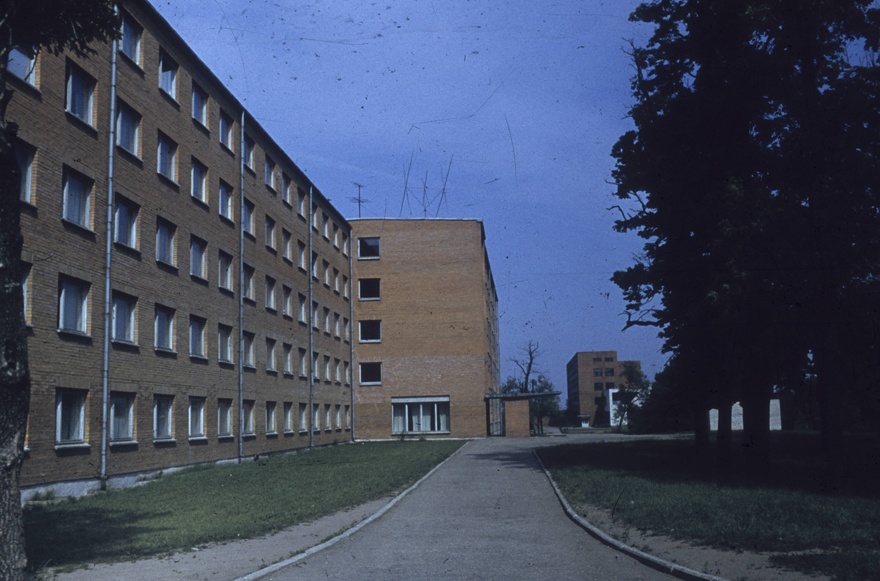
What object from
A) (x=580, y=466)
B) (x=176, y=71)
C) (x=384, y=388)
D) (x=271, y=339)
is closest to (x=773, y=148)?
(x=580, y=466)

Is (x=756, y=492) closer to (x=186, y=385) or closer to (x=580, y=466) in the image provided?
(x=580, y=466)

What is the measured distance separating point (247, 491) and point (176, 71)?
15949 mm

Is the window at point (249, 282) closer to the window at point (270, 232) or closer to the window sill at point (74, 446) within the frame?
the window at point (270, 232)

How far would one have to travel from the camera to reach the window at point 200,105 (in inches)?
1252

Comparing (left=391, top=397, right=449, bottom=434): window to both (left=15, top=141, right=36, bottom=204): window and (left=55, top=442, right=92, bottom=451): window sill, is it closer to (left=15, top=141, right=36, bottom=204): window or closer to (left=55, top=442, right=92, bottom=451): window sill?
(left=55, top=442, right=92, bottom=451): window sill

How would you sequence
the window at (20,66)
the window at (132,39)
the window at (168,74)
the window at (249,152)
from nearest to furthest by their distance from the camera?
the window at (20,66) < the window at (132,39) < the window at (168,74) < the window at (249,152)

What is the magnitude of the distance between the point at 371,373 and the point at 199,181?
30.0 meters

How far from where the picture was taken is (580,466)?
25.3 meters

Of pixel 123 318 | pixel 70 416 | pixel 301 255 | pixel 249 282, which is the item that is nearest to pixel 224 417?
pixel 249 282

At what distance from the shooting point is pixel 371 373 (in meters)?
60.2

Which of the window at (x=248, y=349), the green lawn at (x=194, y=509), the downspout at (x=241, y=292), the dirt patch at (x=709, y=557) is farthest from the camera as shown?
the window at (x=248, y=349)

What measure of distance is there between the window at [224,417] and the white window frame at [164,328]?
489 centimetres

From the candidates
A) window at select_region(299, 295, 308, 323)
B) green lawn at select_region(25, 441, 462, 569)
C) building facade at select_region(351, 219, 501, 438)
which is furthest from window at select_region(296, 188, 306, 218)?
green lawn at select_region(25, 441, 462, 569)

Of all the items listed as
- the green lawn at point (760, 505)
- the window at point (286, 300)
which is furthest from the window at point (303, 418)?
the green lawn at point (760, 505)
